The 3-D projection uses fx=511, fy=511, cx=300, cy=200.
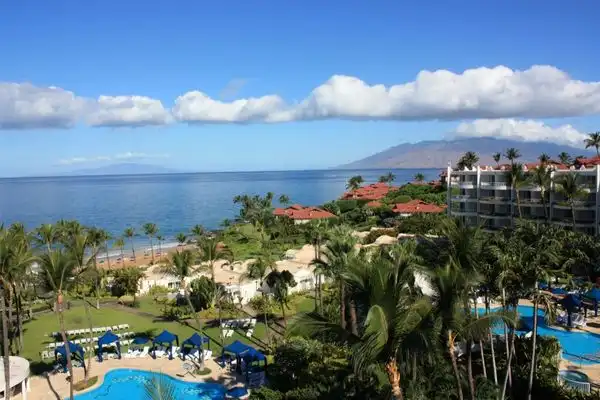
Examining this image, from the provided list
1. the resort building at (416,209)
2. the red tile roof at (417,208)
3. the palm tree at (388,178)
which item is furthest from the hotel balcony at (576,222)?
the palm tree at (388,178)

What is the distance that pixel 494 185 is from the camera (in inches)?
2162

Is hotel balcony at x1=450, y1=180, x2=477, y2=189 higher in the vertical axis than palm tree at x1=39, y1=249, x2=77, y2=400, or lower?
higher

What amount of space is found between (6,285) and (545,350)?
21.3 m

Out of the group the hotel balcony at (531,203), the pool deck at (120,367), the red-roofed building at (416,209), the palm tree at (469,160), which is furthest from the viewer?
the palm tree at (469,160)

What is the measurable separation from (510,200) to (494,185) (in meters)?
2.70

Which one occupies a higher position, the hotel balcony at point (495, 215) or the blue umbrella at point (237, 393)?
the hotel balcony at point (495, 215)

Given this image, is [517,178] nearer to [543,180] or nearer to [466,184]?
[543,180]

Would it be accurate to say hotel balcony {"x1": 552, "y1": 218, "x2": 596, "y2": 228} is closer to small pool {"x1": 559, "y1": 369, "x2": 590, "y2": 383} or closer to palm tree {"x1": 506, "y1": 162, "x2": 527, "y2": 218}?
palm tree {"x1": 506, "y1": 162, "x2": 527, "y2": 218}

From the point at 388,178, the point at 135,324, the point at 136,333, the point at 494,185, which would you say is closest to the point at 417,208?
the point at 494,185

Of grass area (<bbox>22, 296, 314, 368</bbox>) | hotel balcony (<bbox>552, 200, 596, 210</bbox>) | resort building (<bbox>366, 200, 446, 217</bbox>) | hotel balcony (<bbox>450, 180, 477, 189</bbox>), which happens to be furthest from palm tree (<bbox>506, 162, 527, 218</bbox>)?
grass area (<bbox>22, 296, 314, 368</bbox>)

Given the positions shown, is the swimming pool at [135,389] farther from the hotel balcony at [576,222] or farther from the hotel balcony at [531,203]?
the hotel balcony at [531,203]

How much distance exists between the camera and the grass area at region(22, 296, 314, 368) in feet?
91.2

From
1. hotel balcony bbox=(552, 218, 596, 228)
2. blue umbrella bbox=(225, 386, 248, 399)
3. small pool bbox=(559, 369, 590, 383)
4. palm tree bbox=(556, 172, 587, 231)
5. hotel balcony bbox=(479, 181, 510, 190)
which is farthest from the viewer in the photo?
hotel balcony bbox=(479, 181, 510, 190)

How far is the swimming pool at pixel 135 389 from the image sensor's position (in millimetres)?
21094
